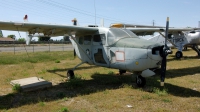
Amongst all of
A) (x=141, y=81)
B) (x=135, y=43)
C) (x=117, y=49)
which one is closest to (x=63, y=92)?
(x=117, y=49)

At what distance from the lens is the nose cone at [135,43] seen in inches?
233

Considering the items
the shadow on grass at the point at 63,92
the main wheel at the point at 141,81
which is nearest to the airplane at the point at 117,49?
the main wheel at the point at 141,81

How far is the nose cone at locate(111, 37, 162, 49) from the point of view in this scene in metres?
5.91

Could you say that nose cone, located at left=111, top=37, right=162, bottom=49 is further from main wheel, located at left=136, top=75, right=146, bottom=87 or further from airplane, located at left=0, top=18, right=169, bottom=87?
main wheel, located at left=136, top=75, right=146, bottom=87

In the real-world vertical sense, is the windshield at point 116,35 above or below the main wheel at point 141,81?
above

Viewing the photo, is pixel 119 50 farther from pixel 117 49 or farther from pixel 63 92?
pixel 63 92

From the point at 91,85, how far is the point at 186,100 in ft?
11.8

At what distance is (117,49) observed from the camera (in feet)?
22.5

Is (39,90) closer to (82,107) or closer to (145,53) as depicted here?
(82,107)

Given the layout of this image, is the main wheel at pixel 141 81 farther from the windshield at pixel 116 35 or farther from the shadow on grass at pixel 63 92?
the windshield at pixel 116 35

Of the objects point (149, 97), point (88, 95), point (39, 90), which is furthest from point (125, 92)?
point (39, 90)

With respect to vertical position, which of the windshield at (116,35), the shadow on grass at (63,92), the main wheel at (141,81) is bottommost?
the shadow on grass at (63,92)

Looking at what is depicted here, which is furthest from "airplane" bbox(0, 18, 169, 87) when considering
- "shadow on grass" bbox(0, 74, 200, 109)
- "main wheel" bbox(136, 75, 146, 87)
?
"shadow on grass" bbox(0, 74, 200, 109)

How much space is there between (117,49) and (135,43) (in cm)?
81
